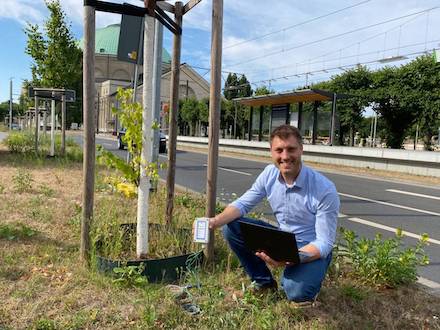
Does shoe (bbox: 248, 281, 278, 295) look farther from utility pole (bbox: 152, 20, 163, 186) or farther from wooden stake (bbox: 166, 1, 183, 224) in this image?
utility pole (bbox: 152, 20, 163, 186)

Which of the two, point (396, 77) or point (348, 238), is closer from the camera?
point (348, 238)

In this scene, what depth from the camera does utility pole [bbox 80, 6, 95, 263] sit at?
12.2ft

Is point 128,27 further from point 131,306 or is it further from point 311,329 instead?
point 311,329

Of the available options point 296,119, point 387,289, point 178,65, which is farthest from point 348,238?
→ point 296,119

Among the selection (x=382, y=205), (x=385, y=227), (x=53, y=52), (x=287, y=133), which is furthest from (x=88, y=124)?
(x=53, y=52)

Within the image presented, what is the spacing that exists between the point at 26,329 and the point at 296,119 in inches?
971

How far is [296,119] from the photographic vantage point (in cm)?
2639

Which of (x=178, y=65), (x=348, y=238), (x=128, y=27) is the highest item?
(x=128, y=27)

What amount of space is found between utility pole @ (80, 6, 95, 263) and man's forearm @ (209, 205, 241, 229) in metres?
1.27

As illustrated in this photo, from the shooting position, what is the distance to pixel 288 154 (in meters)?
2.99

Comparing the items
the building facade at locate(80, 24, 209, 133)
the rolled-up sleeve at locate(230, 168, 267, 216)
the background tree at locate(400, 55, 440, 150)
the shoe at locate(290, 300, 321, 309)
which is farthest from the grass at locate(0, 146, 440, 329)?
the building facade at locate(80, 24, 209, 133)

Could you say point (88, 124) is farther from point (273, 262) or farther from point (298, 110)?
point (298, 110)

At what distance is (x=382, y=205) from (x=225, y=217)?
277 inches

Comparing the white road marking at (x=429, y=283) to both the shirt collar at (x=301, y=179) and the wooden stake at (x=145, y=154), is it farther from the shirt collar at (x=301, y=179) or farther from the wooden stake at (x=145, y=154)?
the wooden stake at (x=145, y=154)
